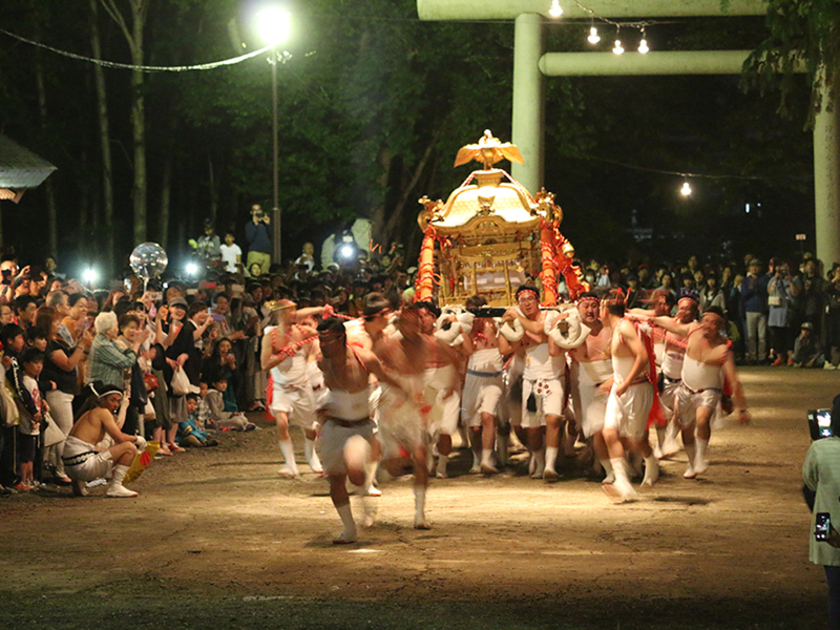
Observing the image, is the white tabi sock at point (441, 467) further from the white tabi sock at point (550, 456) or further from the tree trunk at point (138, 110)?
the tree trunk at point (138, 110)

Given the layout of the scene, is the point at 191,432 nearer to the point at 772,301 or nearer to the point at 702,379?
the point at 702,379

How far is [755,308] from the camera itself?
26.4 meters

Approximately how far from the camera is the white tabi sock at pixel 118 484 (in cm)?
1154

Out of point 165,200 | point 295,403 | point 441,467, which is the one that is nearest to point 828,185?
point 441,467

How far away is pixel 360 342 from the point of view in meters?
10.4

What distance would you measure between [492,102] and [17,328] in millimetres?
22248

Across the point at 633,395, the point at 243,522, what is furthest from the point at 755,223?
the point at 243,522

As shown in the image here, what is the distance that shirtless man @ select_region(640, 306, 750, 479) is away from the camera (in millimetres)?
12562

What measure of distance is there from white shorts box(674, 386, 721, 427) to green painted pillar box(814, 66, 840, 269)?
15.9 metres

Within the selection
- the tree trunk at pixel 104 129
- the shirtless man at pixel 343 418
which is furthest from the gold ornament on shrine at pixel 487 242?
the tree trunk at pixel 104 129

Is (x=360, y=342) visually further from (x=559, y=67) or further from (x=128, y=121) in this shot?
(x=128, y=121)

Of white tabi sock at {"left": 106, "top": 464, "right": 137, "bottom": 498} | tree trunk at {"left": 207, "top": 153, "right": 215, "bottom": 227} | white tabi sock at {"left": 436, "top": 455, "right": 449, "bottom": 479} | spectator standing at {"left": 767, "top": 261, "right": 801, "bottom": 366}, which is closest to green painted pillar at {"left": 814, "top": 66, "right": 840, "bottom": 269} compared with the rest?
spectator standing at {"left": 767, "top": 261, "right": 801, "bottom": 366}

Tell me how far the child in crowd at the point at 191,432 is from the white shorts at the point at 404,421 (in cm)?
550

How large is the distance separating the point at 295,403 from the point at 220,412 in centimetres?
437
